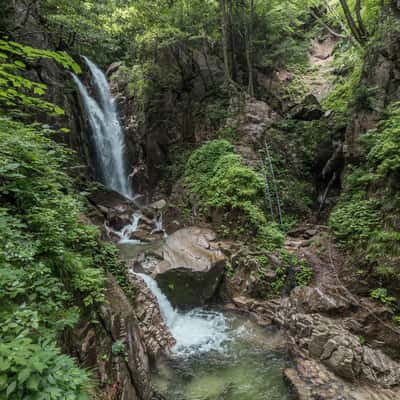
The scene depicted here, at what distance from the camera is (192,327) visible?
594 cm

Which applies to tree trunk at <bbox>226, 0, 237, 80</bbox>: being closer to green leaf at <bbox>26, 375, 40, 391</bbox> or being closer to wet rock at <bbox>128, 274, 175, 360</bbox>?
wet rock at <bbox>128, 274, 175, 360</bbox>

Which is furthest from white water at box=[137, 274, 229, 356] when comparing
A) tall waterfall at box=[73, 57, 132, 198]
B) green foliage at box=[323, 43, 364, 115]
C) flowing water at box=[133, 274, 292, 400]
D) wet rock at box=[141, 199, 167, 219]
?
tall waterfall at box=[73, 57, 132, 198]

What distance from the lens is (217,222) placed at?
8.27 meters

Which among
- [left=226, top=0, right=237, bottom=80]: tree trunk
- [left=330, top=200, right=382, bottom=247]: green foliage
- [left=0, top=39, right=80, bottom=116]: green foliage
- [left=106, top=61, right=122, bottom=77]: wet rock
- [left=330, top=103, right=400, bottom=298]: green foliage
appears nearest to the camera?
[left=0, top=39, right=80, bottom=116]: green foliage

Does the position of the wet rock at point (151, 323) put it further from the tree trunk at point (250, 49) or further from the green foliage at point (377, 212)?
the tree trunk at point (250, 49)

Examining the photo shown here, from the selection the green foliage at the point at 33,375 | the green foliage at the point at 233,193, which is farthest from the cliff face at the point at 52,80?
the green foliage at the point at 33,375

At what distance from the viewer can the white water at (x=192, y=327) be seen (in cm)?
535

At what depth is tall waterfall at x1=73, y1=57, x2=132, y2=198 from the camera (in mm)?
13320

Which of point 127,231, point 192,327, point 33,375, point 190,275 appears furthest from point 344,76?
point 33,375

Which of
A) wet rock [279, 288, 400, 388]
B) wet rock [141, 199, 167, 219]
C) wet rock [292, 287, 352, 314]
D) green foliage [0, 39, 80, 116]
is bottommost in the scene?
wet rock [279, 288, 400, 388]

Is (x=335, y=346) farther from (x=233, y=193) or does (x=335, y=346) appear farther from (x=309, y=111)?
(x=309, y=111)

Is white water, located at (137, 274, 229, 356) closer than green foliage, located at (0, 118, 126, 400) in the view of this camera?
No

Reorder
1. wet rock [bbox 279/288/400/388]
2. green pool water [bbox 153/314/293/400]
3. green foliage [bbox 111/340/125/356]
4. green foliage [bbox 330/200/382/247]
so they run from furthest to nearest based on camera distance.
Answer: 1. green foliage [bbox 330/200/382/247]
2. green pool water [bbox 153/314/293/400]
3. wet rock [bbox 279/288/400/388]
4. green foliage [bbox 111/340/125/356]

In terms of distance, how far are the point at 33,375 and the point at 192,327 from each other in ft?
16.7
